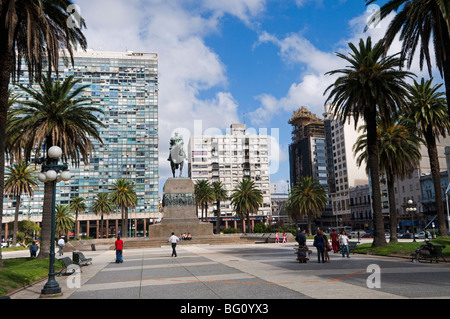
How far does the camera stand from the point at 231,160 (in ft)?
479

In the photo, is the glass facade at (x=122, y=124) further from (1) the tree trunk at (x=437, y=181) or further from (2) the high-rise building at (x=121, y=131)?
(1) the tree trunk at (x=437, y=181)

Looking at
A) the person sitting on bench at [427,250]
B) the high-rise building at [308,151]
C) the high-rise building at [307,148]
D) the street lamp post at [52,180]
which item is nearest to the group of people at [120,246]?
the street lamp post at [52,180]

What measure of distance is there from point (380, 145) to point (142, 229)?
10944cm

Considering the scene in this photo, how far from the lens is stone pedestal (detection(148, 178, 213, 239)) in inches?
1820

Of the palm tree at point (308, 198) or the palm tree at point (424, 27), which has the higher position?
the palm tree at point (424, 27)

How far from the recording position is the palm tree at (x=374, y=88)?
2709 centimetres

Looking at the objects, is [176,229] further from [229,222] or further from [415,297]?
[229,222]

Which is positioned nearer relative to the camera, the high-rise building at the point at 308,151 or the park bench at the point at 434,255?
the park bench at the point at 434,255

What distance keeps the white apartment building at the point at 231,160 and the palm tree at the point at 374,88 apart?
113409mm

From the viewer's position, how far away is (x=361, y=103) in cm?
2770

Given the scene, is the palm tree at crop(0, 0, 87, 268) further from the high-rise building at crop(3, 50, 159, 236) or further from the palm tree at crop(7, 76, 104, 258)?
the high-rise building at crop(3, 50, 159, 236)

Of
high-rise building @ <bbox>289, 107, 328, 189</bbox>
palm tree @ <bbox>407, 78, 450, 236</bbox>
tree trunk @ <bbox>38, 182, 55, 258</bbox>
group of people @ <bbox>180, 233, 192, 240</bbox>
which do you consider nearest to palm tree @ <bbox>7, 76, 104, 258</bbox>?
tree trunk @ <bbox>38, 182, 55, 258</bbox>

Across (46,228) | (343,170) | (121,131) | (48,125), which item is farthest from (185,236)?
(343,170)
